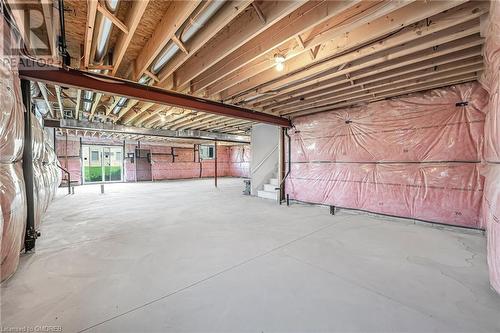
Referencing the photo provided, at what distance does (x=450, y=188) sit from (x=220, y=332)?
4.04 m

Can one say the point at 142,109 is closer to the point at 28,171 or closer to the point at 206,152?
the point at 28,171

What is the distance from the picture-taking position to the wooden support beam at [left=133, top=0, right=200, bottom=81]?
5.57 feet

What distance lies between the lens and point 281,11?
174 centimetres

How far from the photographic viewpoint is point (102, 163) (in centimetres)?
1085

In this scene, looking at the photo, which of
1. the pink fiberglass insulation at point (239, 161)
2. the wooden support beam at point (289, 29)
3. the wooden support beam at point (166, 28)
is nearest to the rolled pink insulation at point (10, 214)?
the wooden support beam at point (166, 28)

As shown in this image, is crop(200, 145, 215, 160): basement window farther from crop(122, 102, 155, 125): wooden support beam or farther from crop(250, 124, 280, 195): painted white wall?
crop(250, 124, 280, 195): painted white wall

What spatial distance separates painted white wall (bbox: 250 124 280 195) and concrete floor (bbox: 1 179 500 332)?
3.43m

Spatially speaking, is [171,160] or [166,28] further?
[171,160]

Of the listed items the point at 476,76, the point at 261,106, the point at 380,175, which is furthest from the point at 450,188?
Answer: the point at 261,106

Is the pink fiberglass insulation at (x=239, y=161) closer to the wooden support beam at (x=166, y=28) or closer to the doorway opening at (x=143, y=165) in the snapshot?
the doorway opening at (x=143, y=165)

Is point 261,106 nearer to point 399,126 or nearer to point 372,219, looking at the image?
point 399,126

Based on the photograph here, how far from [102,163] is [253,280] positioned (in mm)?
11851

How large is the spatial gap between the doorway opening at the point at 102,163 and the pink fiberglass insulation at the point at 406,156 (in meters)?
10.5

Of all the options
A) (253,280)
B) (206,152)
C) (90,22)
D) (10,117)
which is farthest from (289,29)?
(206,152)
